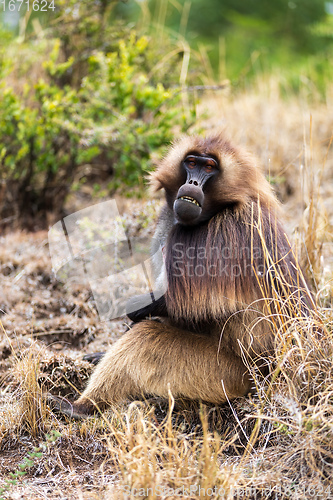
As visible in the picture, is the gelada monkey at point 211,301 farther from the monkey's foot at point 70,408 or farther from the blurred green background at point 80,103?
the blurred green background at point 80,103

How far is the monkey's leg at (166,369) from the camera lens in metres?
2.59

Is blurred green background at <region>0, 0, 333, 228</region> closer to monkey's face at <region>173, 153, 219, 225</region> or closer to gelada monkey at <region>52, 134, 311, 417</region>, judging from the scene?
monkey's face at <region>173, 153, 219, 225</region>

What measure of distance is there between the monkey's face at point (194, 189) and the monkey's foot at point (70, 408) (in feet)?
3.99

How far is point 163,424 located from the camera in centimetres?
274

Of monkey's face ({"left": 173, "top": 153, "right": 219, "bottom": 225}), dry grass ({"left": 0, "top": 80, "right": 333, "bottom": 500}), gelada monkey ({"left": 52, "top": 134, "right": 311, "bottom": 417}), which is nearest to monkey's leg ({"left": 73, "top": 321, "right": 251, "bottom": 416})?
gelada monkey ({"left": 52, "top": 134, "right": 311, "bottom": 417})

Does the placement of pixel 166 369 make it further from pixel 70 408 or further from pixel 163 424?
pixel 70 408

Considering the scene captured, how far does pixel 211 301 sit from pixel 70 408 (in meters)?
1.06

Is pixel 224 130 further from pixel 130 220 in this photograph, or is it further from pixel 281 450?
pixel 281 450

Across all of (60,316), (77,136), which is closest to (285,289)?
(60,316)

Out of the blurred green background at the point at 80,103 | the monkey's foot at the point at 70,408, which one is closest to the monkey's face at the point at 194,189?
the monkey's foot at the point at 70,408

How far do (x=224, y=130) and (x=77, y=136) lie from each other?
236cm

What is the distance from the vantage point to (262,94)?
7.80 m

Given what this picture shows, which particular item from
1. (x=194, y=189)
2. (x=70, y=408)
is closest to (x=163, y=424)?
(x=70, y=408)

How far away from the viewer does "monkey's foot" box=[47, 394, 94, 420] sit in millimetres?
2744
